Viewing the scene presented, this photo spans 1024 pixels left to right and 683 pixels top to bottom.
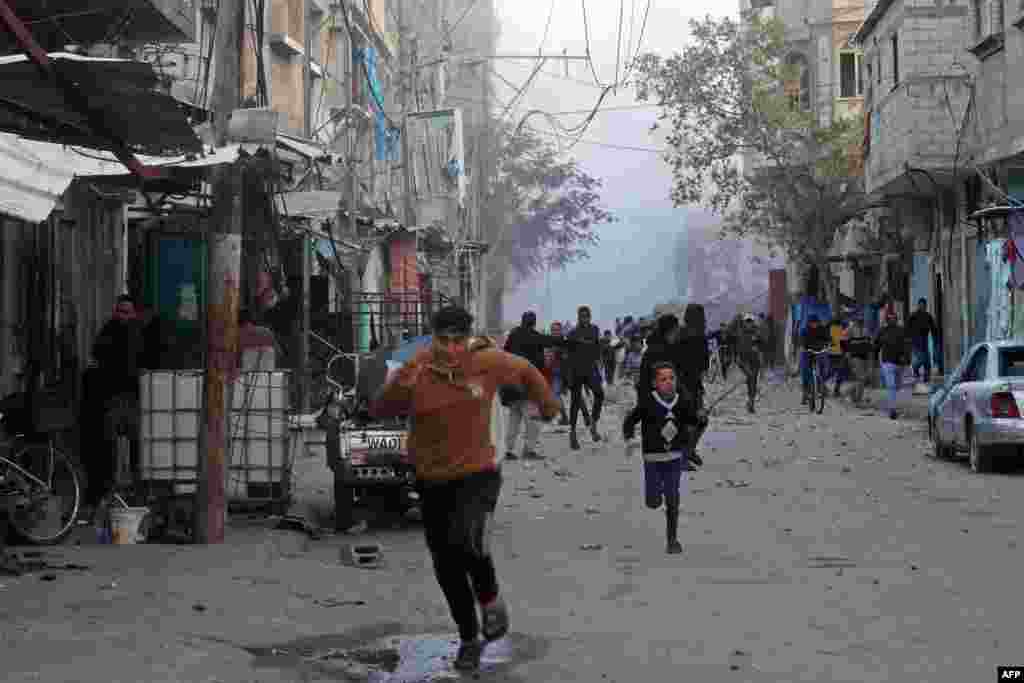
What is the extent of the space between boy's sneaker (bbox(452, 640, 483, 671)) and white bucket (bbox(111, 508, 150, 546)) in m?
5.41

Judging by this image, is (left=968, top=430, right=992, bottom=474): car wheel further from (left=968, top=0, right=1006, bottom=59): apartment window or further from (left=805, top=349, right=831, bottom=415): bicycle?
(left=968, top=0, right=1006, bottom=59): apartment window

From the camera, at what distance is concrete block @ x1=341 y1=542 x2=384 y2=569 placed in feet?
39.3

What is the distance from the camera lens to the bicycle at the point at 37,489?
12.7 m

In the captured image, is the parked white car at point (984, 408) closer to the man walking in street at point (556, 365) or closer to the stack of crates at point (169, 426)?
the man walking in street at point (556, 365)

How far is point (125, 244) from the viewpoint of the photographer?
21.1m

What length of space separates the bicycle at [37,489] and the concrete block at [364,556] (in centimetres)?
218

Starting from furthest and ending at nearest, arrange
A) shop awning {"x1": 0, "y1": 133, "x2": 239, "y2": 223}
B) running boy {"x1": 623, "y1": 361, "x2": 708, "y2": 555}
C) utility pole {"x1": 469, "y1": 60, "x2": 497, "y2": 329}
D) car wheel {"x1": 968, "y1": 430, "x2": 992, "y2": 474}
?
utility pole {"x1": 469, "y1": 60, "x2": 497, "y2": 329}, car wheel {"x1": 968, "y1": 430, "x2": 992, "y2": 474}, running boy {"x1": 623, "y1": 361, "x2": 708, "y2": 555}, shop awning {"x1": 0, "y1": 133, "x2": 239, "y2": 223}

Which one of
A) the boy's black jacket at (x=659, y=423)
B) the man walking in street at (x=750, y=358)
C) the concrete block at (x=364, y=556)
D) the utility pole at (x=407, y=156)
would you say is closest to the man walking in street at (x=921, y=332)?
the man walking in street at (x=750, y=358)

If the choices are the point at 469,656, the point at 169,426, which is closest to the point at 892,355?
the point at 169,426

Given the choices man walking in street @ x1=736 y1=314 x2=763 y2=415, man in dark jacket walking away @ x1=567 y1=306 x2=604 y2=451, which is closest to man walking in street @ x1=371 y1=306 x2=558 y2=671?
man in dark jacket walking away @ x1=567 y1=306 x2=604 y2=451

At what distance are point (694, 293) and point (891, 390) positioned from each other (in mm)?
123267

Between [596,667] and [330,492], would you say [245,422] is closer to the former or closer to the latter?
[330,492]

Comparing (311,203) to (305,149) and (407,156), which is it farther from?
(407,156)

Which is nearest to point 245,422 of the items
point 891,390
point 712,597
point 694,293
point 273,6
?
point 712,597
